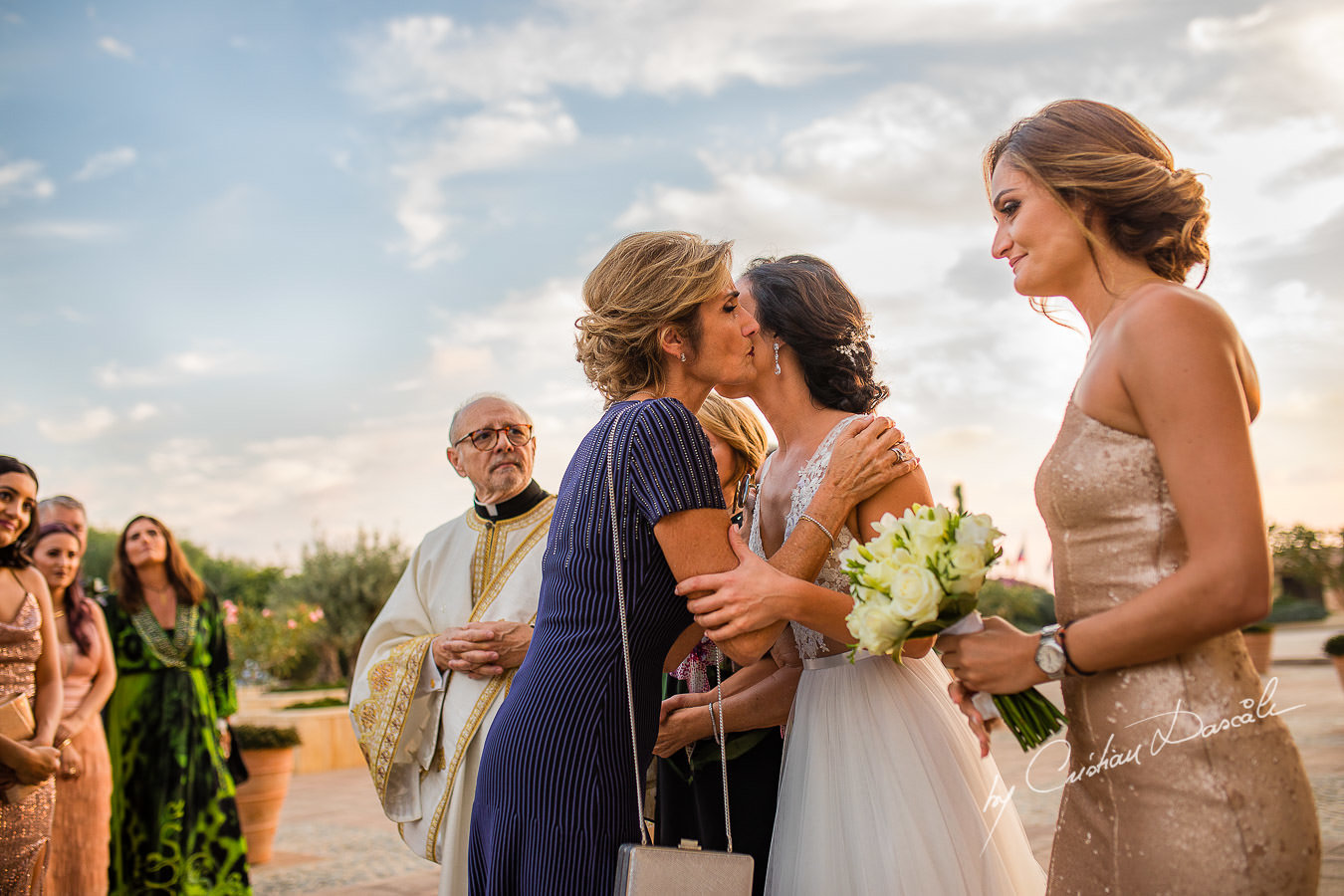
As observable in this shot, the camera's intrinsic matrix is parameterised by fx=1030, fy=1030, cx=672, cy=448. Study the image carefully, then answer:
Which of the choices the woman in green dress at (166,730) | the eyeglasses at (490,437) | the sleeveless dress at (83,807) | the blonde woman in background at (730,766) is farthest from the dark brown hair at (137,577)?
the blonde woman in background at (730,766)

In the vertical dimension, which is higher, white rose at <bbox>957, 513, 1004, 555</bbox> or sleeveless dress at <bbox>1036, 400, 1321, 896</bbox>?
white rose at <bbox>957, 513, 1004, 555</bbox>

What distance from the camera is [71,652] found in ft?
18.5

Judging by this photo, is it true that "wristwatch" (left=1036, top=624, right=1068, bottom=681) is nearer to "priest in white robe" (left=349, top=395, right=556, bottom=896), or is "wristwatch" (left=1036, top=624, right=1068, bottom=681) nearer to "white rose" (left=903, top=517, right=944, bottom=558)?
"white rose" (left=903, top=517, right=944, bottom=558)

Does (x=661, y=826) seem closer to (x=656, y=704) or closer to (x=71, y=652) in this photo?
(x=656, y=704)

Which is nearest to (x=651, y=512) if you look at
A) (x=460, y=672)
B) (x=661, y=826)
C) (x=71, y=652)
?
(x=661, y=826)

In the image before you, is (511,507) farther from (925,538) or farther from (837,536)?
(925,538)

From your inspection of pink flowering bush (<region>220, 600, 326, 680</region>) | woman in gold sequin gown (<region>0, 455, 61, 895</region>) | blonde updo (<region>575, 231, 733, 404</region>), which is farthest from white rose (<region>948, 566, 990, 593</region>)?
pink flowering bush (<region>220, 600, 326, 680</region>)

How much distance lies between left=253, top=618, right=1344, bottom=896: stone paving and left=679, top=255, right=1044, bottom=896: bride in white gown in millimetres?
3148

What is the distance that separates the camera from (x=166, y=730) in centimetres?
599

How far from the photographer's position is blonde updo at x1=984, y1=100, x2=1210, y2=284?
1.83m

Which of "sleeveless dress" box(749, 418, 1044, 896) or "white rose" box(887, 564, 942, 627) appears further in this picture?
"sleeveless dress" box(749, 418, 1044, 896)

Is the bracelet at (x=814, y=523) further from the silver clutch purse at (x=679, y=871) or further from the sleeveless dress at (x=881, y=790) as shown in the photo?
the silver clutch purse at (x=679, y=871)

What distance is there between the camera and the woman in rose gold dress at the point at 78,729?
5.36 m

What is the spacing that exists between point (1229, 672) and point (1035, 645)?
0.96 feet
